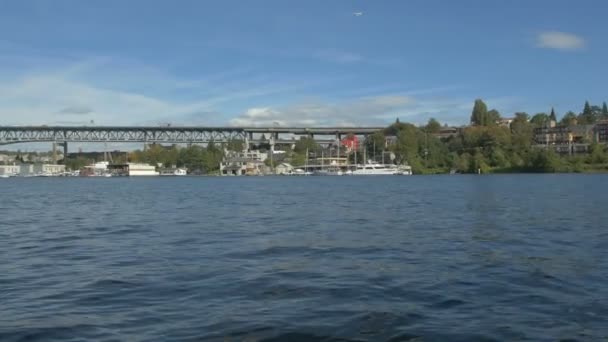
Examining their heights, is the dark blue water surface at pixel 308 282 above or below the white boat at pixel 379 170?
below

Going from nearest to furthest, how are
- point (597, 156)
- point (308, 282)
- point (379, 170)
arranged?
point (308, 282) → point (597, 156) → point (379, 170)

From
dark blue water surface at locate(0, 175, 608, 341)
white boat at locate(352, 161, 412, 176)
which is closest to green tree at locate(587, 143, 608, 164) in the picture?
white boat at locate(352, 161, 412, 176)

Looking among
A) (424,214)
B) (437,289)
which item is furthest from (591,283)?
(424,214)

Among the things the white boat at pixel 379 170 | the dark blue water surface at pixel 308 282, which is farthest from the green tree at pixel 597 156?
the dark blue water surface at pixel 308 282

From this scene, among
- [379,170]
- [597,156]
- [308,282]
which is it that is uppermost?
[597,156]

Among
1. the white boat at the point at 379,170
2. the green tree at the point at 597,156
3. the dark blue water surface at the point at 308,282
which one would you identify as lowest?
the dark blue water surface at the point at 308,282

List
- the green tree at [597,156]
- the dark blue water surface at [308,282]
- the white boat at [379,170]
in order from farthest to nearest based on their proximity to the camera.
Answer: the white boat at [379,170] → the green tree at [597,156] → the dark blue water surface at [308,282]

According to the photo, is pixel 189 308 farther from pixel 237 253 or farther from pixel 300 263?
pixel 237 253

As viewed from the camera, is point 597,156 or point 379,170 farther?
point 379,170

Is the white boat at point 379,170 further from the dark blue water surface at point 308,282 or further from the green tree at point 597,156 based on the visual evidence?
the dark blue water surface at point 308,282

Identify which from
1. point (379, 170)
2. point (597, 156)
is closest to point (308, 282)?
point (379, 170)

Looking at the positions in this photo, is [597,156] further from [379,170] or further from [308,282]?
[308,282]

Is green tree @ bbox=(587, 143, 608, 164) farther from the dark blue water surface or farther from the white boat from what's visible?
the dark blue water surface

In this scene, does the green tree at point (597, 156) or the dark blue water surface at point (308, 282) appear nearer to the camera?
the dark blue water surface at point (308, 282)
